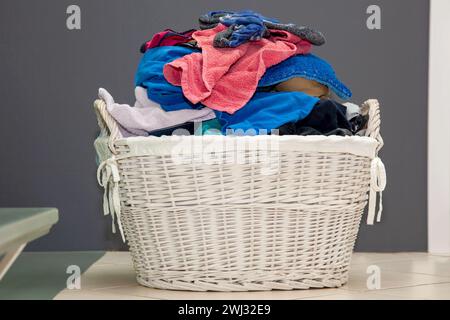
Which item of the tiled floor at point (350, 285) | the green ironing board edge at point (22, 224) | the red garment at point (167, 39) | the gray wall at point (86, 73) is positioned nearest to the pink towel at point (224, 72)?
the red garment at point (167, 39)

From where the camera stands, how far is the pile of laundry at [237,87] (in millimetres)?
1512

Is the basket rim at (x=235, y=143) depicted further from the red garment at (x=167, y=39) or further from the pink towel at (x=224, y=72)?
the red garment at (x=167, y=39)

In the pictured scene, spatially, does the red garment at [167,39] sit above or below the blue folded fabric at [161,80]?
above

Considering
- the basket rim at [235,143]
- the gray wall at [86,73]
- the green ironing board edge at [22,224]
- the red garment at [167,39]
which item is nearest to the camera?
the green ironing board edge at [22,224]

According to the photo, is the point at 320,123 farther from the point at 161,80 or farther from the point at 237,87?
the point at 161,80

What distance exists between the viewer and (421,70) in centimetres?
231

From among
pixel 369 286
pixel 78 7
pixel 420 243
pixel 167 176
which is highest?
pixel 78 7

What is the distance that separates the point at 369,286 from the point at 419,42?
3.34 feet

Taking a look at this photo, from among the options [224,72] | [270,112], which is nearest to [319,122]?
[270,112]

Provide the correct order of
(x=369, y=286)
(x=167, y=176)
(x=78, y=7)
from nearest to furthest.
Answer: (x=167, y=176) < (x=369, y=286) < (x=78, y=7)

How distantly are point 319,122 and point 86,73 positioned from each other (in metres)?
0.97

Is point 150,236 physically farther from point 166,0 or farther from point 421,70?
point 421,70

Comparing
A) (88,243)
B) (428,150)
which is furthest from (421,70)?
(88,243)

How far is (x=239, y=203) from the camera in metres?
1.43
